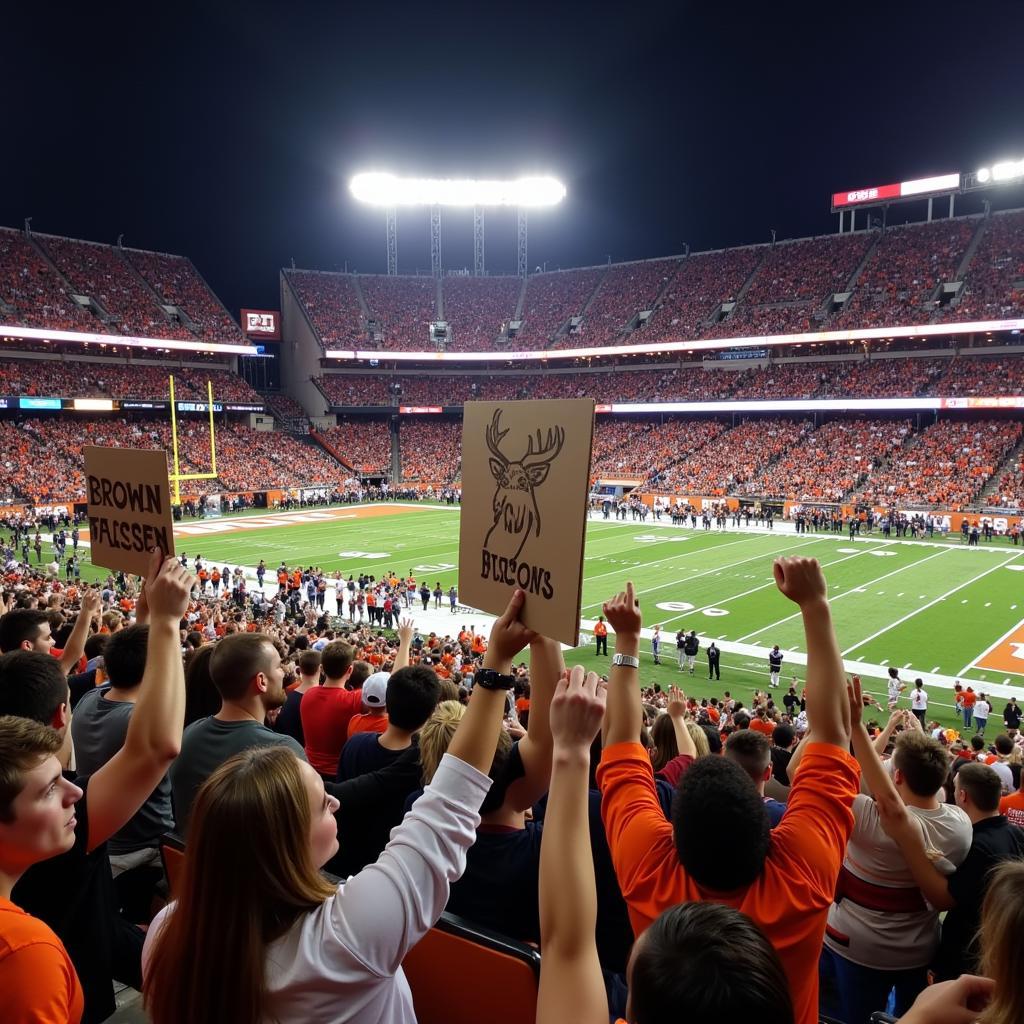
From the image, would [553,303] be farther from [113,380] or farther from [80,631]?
[80,631]

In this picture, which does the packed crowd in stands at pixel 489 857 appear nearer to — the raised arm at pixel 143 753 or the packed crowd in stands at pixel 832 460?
the raised arm at pixel 143 753

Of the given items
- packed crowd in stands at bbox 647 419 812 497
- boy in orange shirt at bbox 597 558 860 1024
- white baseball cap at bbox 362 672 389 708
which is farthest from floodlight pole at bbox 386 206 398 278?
boy in orange shirt at bbox 597 558 860 1024

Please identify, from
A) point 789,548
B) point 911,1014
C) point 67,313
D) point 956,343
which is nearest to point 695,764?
point 911,1014

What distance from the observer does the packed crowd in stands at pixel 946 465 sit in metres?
41.1

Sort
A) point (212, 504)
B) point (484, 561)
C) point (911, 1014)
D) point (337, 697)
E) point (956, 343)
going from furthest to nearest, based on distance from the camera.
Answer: point (956, 343), point (212, 504), point (337, 697), point (484, 561), point (911, 1014)

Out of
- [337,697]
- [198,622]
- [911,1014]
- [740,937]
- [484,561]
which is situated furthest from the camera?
[198,622]

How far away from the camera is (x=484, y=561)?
10.1ft

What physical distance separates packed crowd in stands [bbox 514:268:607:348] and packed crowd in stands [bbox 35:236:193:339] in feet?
95.0

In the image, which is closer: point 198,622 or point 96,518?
point 96,518

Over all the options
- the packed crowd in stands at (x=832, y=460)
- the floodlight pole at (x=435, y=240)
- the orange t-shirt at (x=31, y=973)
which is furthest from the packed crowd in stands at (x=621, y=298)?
the orange t-shirt at (x=31, y=973)

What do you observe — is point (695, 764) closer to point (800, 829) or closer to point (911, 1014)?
point (800, 829)

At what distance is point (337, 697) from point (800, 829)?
3.90m

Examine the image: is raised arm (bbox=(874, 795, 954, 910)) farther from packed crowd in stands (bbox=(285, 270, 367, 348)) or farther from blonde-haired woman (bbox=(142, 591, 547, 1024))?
packed crowd in stands (bbox=(285, 270, 367, 348))

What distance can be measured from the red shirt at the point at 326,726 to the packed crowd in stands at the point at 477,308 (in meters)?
66.5
